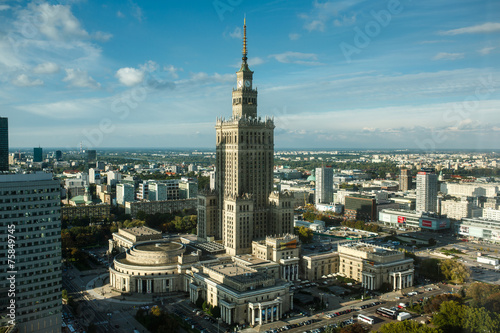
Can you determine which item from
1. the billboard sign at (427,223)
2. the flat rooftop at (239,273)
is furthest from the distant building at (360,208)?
the flat rooftop at (239,273)

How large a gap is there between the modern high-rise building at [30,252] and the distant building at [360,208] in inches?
3631

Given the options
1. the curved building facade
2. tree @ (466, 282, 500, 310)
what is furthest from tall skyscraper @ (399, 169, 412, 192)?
the curved building facade

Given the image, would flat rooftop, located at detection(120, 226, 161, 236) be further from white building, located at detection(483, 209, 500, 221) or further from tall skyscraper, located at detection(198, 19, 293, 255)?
white building, located at detection(483, 209, 500, 221)

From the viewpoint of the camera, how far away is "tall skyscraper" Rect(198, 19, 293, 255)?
217 feet

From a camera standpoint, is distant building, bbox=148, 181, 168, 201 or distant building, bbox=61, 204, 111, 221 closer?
distant building, bbox=61, 204, 111, 221

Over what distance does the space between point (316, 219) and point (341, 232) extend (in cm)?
1080

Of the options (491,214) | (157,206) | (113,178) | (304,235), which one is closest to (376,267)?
(304,235)

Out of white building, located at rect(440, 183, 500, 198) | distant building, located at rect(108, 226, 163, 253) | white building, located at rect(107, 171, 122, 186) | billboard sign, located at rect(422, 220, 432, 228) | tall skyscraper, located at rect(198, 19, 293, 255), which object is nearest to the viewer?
tall skyscraper, located at rect(198, 19, 293, 255)

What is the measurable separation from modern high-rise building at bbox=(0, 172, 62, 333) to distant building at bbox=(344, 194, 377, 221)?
9222 cm

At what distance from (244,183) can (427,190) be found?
2602 inches

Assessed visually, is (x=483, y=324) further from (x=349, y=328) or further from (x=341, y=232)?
(x=341, y=232)

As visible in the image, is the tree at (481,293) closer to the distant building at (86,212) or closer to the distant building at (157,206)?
the distant building at (157,206)

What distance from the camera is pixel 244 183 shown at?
6850 cm

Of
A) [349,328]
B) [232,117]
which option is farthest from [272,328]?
[232,117]
